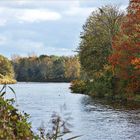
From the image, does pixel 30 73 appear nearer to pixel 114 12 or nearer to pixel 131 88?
pixel 114 12

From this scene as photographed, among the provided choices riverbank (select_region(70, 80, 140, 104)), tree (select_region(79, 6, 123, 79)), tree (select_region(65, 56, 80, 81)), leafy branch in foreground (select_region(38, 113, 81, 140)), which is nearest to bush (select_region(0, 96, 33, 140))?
leafy branch in foreground (select_region(38, 113, 81, 140))

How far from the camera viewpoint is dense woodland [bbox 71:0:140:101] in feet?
177

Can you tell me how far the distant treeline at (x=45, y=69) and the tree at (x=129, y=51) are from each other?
4296 inches

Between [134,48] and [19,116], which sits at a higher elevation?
[134,48]

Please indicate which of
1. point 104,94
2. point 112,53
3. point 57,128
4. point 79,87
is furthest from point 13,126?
point 79,87

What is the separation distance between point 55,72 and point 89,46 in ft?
338

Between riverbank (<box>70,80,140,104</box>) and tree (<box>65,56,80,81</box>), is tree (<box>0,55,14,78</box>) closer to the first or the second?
tree (<box>65,56,80,81</box>)

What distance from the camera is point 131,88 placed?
184 feet

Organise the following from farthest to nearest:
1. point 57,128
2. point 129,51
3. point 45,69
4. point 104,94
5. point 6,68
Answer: point 45,69 < point 6,68 < point 104,94 < point 129,51 < point 57,128

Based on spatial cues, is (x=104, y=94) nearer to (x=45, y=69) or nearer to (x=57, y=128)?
(x=57, y=128)

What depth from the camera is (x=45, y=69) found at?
578 ft

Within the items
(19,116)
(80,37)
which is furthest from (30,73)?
(19,116)

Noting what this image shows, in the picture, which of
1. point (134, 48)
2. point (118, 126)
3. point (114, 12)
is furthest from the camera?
point (114, 12)

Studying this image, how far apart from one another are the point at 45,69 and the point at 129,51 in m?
124
